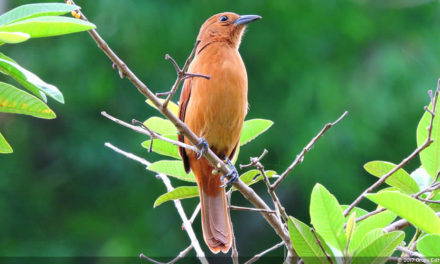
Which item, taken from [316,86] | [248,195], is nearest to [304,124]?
[316,86]

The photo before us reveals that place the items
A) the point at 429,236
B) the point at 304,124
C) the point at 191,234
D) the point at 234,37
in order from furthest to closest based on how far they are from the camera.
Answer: the point at 304,124, the point at 234,37, the point at 191,234, the point at 429,236

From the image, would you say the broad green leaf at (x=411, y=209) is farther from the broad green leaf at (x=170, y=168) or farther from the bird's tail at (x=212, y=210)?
the bird's tail at (x=212, y=210)

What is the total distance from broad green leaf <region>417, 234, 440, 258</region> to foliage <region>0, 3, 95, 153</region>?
3.10ft

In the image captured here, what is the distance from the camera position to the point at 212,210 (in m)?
3.25

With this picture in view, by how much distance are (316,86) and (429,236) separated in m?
7.60

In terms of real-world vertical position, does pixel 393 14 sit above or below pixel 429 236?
below

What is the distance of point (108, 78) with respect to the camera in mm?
10039

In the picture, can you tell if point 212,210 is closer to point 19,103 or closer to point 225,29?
point 225,29

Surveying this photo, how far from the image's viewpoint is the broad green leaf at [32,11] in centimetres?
171

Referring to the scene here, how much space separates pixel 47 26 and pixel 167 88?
304 inches

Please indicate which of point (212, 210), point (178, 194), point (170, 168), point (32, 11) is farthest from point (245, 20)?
point (32, 11)

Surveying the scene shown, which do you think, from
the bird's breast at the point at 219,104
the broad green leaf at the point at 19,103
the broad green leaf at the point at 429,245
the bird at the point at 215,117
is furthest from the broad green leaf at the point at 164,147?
the broad green leaf at the point at 429,245

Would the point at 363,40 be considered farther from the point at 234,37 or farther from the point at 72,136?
the point at 234,37

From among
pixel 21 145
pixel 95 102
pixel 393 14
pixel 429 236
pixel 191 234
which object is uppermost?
pixel 429 236
